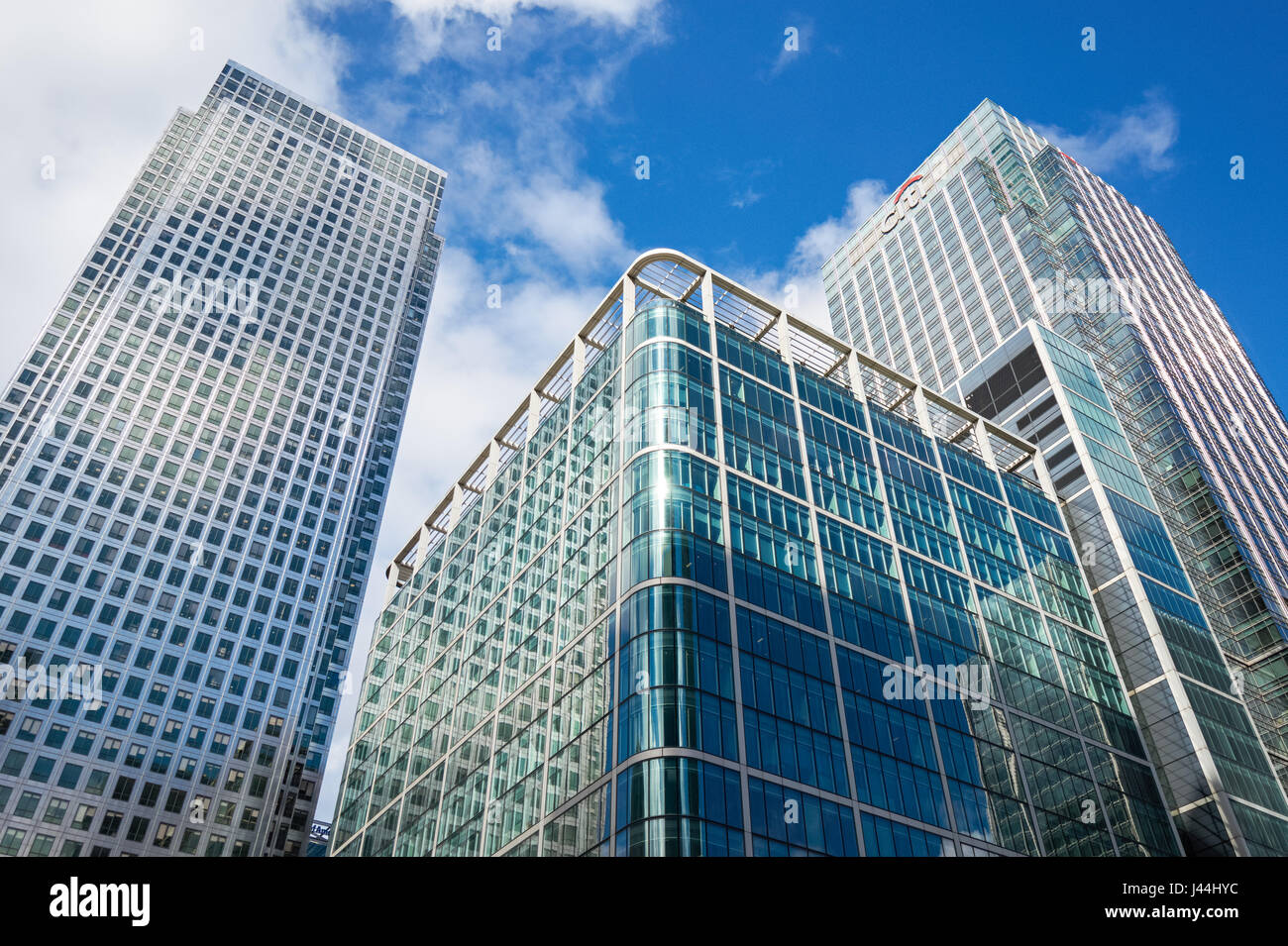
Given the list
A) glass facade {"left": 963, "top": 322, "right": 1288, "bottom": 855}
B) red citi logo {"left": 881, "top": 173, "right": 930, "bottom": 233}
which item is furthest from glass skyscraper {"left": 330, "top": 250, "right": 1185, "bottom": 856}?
red citi logo {"left": 881, "top": 173, "right": 930, "bottom": 233}

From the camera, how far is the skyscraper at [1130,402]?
6769cm

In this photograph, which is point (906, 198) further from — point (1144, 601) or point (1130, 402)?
point (1144, 601)

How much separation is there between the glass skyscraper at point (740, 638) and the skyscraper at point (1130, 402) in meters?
3.44

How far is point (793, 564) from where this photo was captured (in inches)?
2206

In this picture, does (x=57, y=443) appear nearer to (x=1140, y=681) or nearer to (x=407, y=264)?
(x=407, y=264)

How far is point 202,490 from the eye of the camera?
108562mm

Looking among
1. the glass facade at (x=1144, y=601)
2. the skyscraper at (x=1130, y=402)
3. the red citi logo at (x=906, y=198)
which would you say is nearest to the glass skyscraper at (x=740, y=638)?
the glass facade at (x=1144, y=601)

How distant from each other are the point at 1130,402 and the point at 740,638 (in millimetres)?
63537

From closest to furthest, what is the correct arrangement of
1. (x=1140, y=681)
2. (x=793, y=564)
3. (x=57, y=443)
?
(x=793, y=564) → (x=1140, y=681) → (x=57, y=443)

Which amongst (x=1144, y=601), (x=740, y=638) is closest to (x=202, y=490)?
(x=740, y=638)

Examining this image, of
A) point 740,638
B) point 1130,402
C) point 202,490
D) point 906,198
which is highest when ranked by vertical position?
point 906,198
